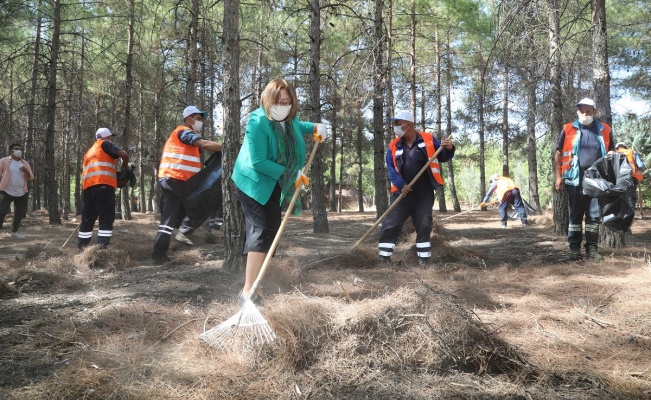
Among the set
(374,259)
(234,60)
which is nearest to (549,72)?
(374,259)

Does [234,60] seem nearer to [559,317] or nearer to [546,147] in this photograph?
[559,317]

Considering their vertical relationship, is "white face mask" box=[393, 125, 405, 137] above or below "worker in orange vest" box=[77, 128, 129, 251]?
above

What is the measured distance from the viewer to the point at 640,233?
9.16m

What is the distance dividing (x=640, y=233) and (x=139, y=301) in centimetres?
921

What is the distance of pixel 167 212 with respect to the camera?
611 centimetres

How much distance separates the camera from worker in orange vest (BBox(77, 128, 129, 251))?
6445 mm

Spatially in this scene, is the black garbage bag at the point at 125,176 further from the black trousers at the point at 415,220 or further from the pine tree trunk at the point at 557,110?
the pine tree trunk at the point at 557,110

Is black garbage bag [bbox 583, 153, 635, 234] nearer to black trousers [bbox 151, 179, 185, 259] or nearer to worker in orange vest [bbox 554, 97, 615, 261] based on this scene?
worker in orange vest [bbox 554, 97, 615, 261]

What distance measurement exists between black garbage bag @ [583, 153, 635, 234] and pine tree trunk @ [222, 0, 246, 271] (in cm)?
392

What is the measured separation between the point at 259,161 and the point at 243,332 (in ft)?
4.31

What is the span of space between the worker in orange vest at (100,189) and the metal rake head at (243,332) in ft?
13.9

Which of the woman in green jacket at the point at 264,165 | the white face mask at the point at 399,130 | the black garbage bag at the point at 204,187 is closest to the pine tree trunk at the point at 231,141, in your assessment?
the black garbage bag at the point at 204,187

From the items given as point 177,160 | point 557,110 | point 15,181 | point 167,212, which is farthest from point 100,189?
point 557,110

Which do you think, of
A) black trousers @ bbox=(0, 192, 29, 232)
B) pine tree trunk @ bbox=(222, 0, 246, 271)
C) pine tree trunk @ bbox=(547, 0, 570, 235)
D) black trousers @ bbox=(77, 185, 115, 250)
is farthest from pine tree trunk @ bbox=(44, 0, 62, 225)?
pine tree trunk @ bbox=(547, 0, 570, 235)
